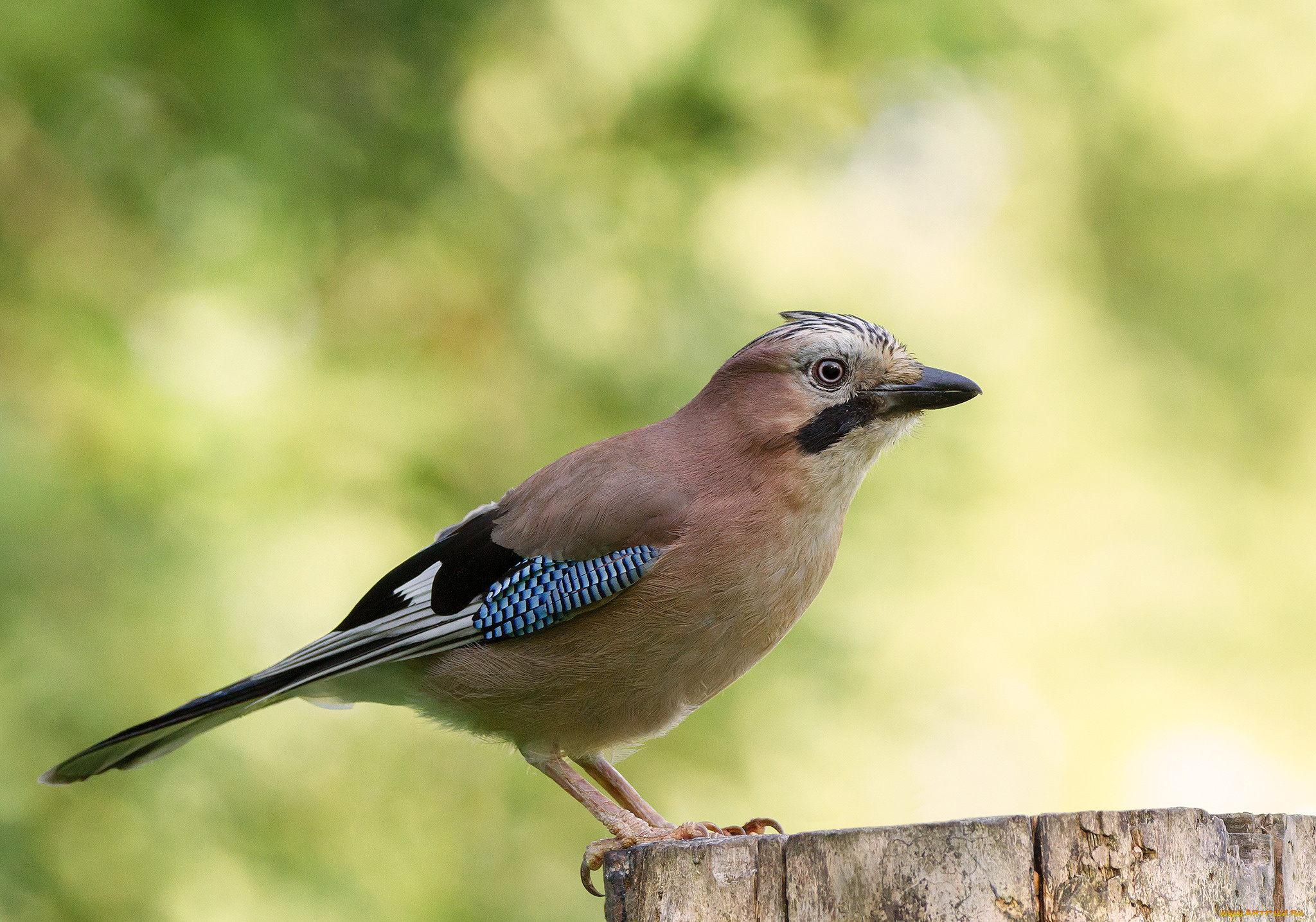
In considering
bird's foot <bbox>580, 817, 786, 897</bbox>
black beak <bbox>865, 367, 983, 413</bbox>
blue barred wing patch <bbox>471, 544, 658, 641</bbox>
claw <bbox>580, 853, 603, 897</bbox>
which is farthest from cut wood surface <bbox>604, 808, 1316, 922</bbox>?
black beak <bbox>865, 367, 983, 413</bbox>

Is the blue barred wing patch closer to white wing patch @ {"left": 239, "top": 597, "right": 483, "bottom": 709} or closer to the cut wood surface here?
white wing patch @ {"left": 239, "top": 597, "right": 483, "bottom": 709}

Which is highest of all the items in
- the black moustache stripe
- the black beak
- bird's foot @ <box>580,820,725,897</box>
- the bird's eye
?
the bird's eye

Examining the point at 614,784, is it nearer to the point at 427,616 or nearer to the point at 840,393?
the point at 427,616

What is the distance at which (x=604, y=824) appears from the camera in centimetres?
342

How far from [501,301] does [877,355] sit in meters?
3.25

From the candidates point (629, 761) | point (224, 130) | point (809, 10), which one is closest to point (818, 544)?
point (629, 761)

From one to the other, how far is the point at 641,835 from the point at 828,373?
4.54 ft

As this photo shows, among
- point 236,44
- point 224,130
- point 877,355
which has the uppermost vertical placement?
point 236,44

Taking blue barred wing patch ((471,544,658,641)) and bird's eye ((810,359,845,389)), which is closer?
blue barred wing patch ((471,544,658,641))

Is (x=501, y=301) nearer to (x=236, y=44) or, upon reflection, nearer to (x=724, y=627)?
(x=236, y=44)

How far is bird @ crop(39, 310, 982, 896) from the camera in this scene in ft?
11.0

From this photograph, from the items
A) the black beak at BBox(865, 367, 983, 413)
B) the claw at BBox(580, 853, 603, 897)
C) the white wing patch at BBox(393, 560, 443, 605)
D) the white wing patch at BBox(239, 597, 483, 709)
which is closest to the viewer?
the claw at BBox(580, 853, 603, 897)

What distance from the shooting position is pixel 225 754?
17.2 ft

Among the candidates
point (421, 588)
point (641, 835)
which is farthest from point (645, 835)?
point (421, 588)
